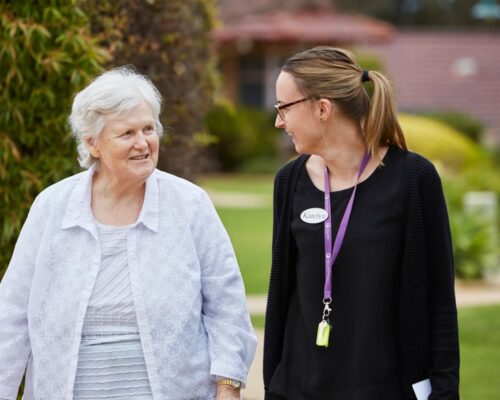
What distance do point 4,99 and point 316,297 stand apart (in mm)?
2321

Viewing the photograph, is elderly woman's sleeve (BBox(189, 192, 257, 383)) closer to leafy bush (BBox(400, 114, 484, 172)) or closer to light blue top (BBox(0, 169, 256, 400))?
light blue top (BBox(0, 169, 256, 400))

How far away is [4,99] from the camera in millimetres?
5156

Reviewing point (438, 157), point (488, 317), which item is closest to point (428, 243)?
point (488, 317)

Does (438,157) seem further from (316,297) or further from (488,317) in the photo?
(316,297)

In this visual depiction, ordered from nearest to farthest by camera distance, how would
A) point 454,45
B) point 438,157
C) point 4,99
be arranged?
point 4,99
point 438,157
point 454,45

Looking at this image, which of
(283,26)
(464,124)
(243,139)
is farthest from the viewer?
(464,124)

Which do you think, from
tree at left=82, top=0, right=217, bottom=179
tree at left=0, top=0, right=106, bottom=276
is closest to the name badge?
tree at left=0, top=0, right=106, bottom=276

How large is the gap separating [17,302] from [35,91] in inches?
67.3

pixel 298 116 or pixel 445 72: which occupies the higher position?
pixel 298 116

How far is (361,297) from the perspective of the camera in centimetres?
347

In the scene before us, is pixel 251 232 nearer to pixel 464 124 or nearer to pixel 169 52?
pixel 169 52

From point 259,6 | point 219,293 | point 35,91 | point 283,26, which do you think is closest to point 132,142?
point 219,293

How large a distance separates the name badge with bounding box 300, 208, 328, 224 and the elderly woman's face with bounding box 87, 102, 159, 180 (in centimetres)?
57

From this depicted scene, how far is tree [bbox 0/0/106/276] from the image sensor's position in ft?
16.8
